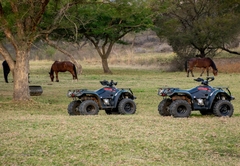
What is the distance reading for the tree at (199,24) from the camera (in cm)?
4578

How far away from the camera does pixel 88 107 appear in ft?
47.5

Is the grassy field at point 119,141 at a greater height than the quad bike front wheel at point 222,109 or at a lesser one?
lesser

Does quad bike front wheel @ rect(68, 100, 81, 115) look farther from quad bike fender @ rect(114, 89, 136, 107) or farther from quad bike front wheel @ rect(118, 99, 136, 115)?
quad bike front wheel @ rect(118, 99, 136, 115)

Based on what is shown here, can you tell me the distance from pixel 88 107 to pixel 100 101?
39 cm

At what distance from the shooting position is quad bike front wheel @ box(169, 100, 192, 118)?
1373 cm

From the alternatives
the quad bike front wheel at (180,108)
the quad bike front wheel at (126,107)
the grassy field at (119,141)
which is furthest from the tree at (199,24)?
the grassy field at (119,141)

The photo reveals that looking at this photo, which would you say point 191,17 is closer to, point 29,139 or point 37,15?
point 37,15

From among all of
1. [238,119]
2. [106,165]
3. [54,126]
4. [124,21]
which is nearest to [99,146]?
[106,165]

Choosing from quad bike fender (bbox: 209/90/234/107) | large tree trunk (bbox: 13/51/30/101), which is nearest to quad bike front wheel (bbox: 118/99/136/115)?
quad bike fender (bbox: 209/90/234/107)

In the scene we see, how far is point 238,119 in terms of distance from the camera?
1309 centimetres

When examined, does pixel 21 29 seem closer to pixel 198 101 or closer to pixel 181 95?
pixel 181 95

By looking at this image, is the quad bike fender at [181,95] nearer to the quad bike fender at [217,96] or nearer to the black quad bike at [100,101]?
the quad bike fender at [217,96]

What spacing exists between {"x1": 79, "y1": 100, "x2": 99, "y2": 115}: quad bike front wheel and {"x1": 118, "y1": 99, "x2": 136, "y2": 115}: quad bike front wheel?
69cm

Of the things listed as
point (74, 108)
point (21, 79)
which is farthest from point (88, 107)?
point (21, 79)
